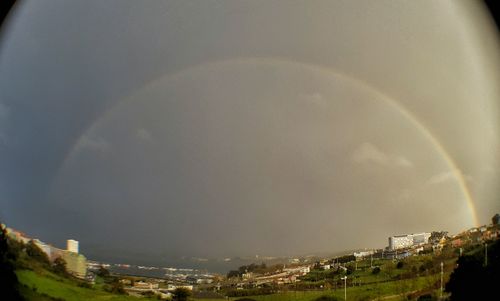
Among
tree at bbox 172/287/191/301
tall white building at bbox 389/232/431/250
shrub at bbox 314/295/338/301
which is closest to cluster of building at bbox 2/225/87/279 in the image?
tree at bbox 172/287/191/301

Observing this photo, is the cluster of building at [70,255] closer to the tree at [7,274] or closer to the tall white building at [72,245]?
the tall white building at [72,245]

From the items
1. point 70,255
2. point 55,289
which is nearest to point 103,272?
point 70,255

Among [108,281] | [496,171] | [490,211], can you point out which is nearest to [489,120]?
[496,171]

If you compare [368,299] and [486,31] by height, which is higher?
[486,31]

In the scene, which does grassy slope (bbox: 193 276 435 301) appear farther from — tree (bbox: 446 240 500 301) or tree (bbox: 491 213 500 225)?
tree (bbox: 491 213 500 225)

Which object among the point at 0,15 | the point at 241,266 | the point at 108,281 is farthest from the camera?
the point at 0,15

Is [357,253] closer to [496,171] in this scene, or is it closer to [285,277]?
[285,277]

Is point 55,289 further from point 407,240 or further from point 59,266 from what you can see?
point 407,240
